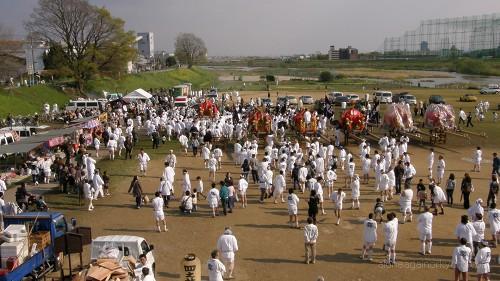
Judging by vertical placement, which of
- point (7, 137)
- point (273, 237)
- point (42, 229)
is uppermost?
point (7, 137)

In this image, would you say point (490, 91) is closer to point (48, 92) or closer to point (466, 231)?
point (48, 92)

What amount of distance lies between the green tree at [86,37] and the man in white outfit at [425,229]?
138 feet

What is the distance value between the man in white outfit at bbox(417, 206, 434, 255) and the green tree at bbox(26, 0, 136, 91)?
42154mm

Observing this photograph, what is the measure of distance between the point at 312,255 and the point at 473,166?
14195 millimetres

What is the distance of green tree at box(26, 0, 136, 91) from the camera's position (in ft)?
157

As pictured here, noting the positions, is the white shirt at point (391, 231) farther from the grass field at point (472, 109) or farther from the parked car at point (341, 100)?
the parked car at point (341, 100)

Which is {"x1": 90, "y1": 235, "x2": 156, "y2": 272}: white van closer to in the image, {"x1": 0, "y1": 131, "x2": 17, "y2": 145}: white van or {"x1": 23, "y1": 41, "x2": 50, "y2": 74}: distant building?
{"x1": 0, "y1": 131, "x2": 17, "y2": 145}: white van

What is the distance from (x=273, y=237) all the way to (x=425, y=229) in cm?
431

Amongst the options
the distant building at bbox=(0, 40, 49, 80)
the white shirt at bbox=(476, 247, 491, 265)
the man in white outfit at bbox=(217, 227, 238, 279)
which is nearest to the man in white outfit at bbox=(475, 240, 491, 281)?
the white shirt at bbox=(476, 247, 491, 265)

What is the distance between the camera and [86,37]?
4975cm

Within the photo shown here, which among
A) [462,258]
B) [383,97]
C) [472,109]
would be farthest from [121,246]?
[383,97]

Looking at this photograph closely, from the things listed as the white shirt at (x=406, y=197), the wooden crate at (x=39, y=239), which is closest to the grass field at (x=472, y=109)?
the white shirt at (x=406, y=197)

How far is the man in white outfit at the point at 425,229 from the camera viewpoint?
1262cm

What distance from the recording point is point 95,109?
40188mm
